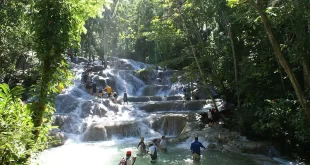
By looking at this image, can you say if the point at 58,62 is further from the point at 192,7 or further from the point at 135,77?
the point at 135,77

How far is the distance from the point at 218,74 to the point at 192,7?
4832 mm

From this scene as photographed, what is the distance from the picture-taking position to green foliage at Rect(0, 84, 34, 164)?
11.5 ft

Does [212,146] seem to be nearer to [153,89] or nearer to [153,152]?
[153,152]

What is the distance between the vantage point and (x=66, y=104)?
2136cm

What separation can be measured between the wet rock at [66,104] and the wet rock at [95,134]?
12.5 ft

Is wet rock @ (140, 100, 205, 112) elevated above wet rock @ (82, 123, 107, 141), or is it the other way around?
wet rock @ (140, 100, 205, 112)

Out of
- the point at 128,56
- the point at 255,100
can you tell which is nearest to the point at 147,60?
the point at 128,56

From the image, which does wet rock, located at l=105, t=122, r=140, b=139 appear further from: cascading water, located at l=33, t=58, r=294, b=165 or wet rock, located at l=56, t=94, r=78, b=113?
wet rock, located at l=56, t=94, r=78, b=113

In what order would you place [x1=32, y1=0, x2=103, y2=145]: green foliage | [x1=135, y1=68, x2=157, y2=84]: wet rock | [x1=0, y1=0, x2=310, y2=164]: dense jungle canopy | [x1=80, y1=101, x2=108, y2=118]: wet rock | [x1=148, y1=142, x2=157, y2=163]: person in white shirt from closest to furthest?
[x1=0, y1=0, x2=310, y2=164]: dense jungle canopy → [x1=32, y1=0, x2=103, y2=145]: green foliage → [x1=148, y1=142, x2=157, y2=163]: person in white shirt → [x1=80, y1=101, x2=108, y2=118]: wet rock → [x1=135, y1=68, x2=157, y2=84]: wet rock

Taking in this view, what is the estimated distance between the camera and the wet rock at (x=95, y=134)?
17.3m

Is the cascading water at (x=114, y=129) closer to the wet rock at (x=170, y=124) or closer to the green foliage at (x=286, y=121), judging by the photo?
the wet rock at (x=170, y=124)

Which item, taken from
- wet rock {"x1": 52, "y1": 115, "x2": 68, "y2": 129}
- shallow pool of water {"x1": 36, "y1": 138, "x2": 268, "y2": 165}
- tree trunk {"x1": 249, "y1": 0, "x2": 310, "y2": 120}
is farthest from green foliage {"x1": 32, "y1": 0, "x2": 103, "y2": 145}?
wet rock {"x1": 52, "y1": 115, "x2": 68, "y2": 129}

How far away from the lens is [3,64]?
1966cm

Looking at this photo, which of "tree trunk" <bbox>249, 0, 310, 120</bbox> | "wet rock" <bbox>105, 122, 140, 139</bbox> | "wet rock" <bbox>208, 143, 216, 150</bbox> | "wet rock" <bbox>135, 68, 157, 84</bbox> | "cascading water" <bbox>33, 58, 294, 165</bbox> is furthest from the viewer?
"wet rock" <bbox>135, 68, 157, 84</bbox>
